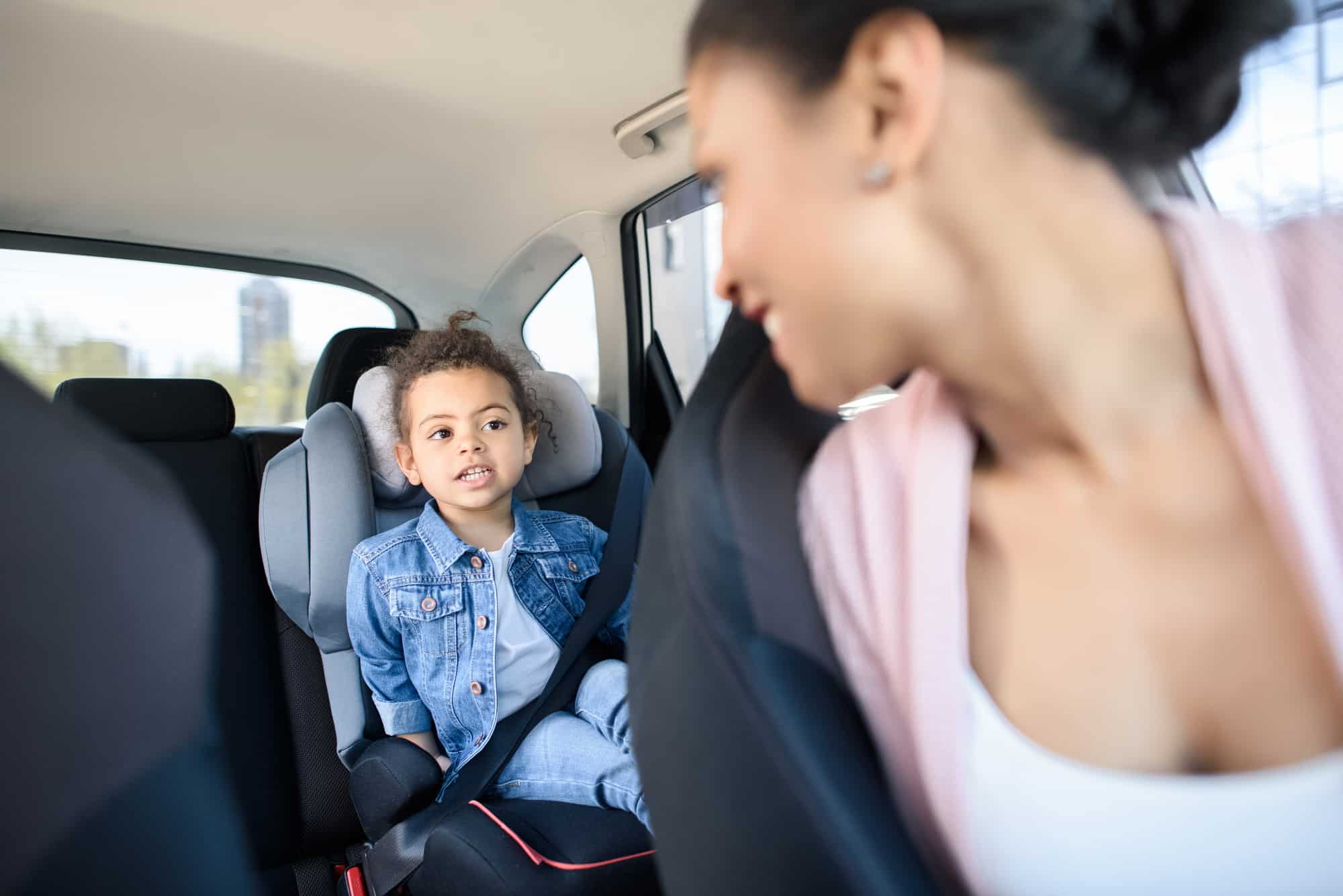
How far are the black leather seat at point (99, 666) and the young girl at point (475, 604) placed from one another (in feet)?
3.10

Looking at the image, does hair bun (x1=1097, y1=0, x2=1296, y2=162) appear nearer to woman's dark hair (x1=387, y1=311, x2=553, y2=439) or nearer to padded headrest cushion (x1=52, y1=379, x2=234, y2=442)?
woman's dark hair (x1=387, y1=311, x2=553, y2=439)

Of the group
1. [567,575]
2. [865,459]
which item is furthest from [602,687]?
[865,459]

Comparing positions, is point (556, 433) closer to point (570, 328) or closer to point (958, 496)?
point (570, 328)

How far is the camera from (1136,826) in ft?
1.57

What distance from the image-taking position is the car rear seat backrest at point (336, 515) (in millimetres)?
1527

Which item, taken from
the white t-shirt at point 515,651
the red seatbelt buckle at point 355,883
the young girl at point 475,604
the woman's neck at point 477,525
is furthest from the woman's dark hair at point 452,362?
the red seatbelt buckle at point 355,883

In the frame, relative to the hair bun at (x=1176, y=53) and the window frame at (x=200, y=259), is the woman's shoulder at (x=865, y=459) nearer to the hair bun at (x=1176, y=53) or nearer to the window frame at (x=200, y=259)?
the hair bun at (x=1176, y=53)

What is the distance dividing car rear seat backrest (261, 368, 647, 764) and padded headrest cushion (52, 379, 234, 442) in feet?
0.91

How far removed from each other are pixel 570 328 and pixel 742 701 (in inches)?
77.6

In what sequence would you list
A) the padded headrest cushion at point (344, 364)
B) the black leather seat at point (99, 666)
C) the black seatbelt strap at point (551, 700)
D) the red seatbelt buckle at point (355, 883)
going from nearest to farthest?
the black leather seat at point (99, 666) < the black seatbelt strap at point (551, 700) < the red seatbelt buckle at point (355, 883) < the padded headrest cushion at point (344, 364)

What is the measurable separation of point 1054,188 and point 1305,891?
0.39 meters

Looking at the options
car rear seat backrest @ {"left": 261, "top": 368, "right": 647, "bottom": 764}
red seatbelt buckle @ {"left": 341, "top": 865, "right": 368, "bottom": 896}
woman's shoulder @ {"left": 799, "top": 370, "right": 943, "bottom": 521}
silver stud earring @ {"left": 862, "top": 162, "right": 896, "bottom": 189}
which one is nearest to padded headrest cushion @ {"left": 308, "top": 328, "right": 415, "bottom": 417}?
car rear seat backrest @ {"left": 261, "top": 368, "right": 647, "bottom": 764}

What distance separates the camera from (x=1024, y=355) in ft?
1.59

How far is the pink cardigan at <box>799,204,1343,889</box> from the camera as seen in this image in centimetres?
45
